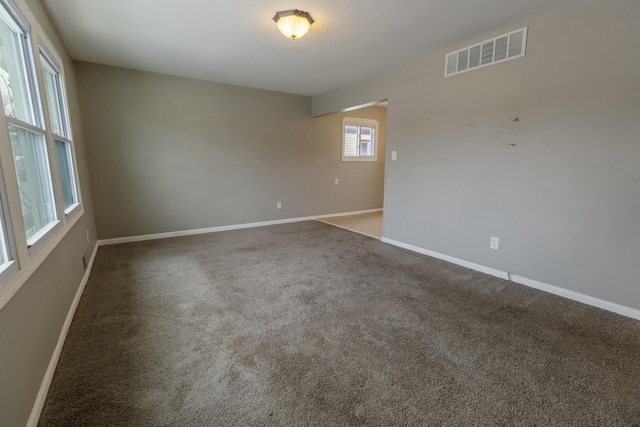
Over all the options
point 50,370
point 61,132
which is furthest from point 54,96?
point 50,370

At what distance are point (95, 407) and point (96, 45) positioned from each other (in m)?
3.62

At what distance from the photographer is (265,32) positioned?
9.16ft

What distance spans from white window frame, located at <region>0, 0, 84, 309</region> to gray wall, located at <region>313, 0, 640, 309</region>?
11.8ft

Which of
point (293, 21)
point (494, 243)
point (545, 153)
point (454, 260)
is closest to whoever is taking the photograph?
point (293, 21)

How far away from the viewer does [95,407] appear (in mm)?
1372

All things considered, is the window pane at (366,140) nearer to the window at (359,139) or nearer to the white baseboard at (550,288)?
the window at (359,139)

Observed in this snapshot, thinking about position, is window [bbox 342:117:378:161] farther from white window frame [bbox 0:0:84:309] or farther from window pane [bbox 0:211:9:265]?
window pane [bbox 0:211:9:265]

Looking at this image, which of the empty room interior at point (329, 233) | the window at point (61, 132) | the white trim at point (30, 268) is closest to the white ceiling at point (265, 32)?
the empty room interior at point (329, 233)

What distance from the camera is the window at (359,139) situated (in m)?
6.13

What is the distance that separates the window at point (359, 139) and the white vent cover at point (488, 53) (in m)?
3.03

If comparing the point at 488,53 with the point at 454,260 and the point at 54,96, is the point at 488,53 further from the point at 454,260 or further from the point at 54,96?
the point at 54,96

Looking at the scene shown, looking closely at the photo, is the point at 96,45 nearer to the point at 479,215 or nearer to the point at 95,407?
the point at 95,407

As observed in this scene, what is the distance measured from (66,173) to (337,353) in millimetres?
3205

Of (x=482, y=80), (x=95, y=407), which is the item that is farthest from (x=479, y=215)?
(x=95, y=407)
